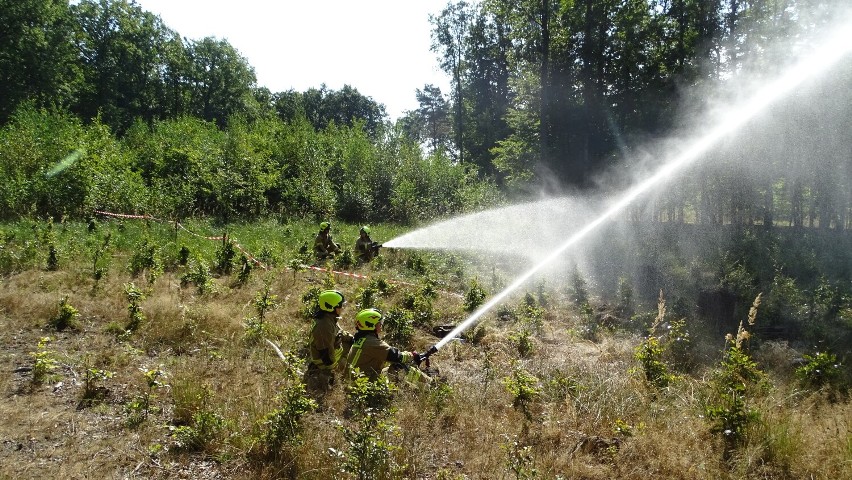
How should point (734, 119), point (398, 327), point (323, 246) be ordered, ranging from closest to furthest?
point (398, 327) < point (323, 246) < point (734, 119)

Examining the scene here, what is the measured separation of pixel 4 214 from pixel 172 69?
4071 cm

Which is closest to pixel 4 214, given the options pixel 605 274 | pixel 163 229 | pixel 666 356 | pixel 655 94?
pixel 163 229

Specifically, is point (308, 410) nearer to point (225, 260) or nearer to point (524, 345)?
point (524, 345)

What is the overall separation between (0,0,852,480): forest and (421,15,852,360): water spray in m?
0.24

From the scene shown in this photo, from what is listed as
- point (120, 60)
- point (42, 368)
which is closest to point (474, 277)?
point (42, 368)

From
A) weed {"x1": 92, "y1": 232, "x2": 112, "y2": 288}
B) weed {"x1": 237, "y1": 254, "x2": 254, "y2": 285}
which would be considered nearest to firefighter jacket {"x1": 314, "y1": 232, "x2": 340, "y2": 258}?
weed {"x1": 237, "y1": 254, "x2": 254, "y2": 285}

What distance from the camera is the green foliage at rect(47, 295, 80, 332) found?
6758mm

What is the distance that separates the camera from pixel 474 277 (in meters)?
13.1

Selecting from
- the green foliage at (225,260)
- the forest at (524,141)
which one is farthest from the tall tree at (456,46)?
the green foliage at (225,260)

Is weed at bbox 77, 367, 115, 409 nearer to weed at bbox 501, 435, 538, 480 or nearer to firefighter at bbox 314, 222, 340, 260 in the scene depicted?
weed at bbox 501, 435, 538, 480

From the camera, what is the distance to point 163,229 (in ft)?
44.7

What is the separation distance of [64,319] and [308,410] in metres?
4.59

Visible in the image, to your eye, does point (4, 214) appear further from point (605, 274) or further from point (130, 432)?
point (605, 274)

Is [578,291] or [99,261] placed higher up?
[99,261]
